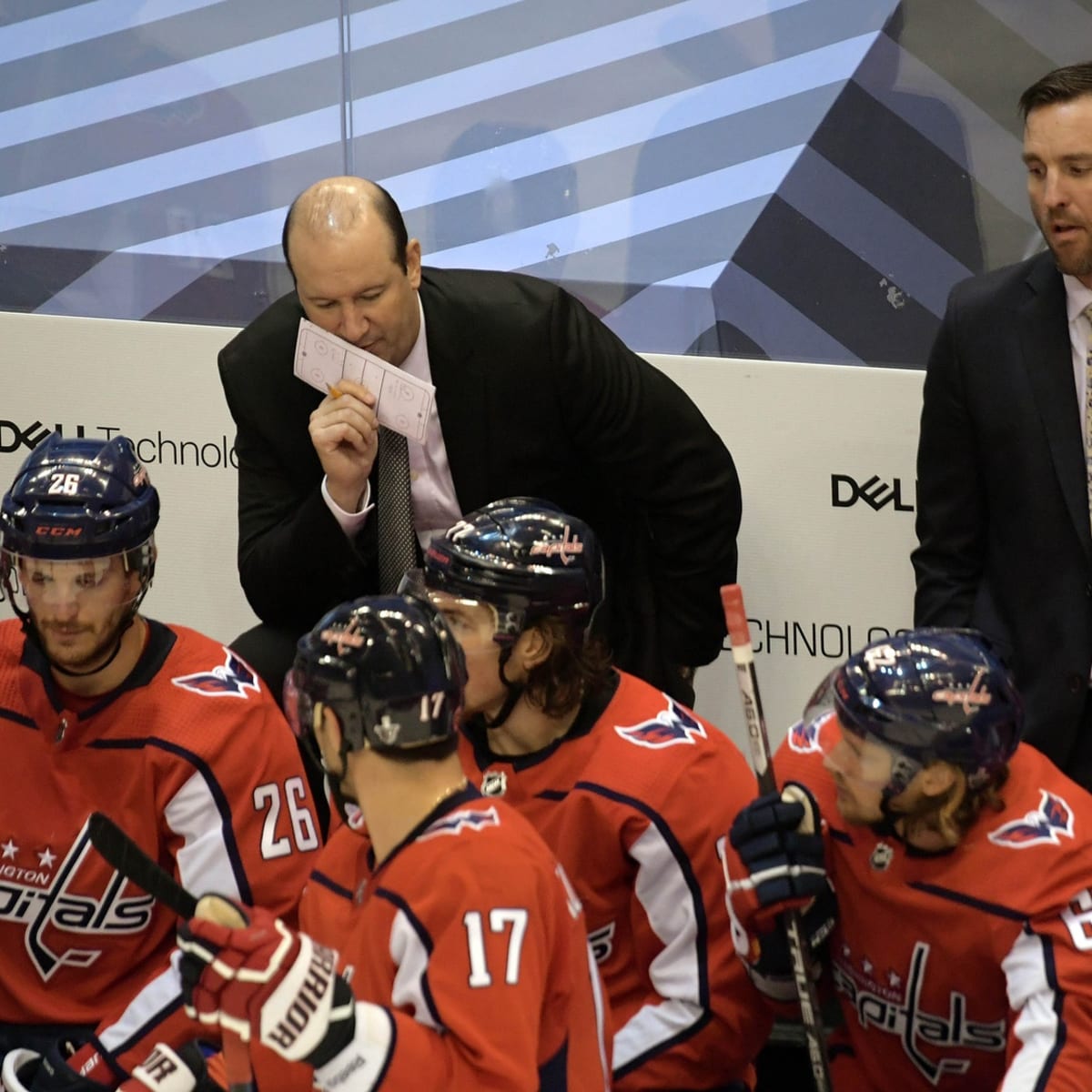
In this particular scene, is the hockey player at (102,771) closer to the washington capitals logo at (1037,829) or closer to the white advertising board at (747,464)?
the washington capitals logo at (1037,829)

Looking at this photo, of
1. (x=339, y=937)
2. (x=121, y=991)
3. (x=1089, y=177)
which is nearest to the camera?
(x=339, y=937)

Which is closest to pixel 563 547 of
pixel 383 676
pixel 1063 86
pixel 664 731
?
pixel 664 731

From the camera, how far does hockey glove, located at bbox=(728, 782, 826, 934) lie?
9.14ft

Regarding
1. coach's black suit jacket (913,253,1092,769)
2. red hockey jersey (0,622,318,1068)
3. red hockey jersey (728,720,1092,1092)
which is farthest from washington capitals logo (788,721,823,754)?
red hockey jersey (0,622,318,1068)

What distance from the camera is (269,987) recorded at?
2.16 m

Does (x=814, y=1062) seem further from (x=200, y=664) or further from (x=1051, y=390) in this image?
(x=1051, y=390)

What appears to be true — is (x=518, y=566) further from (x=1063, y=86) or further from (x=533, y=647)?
(x=1063, y=86)

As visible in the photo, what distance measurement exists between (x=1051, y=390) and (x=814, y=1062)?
149 cm

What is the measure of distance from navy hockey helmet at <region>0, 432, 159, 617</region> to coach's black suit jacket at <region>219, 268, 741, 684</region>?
720 mm

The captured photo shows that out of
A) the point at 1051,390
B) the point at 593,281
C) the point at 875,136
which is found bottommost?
the point at 1051,390

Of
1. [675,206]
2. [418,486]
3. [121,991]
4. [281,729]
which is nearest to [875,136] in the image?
[675,206]

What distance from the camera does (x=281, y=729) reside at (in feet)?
10.3

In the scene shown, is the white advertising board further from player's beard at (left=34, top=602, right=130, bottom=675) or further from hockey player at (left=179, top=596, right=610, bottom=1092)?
hockey player at (left=179, top=596, right=610, bottom=1092)

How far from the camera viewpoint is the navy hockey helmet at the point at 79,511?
302 centimetres
